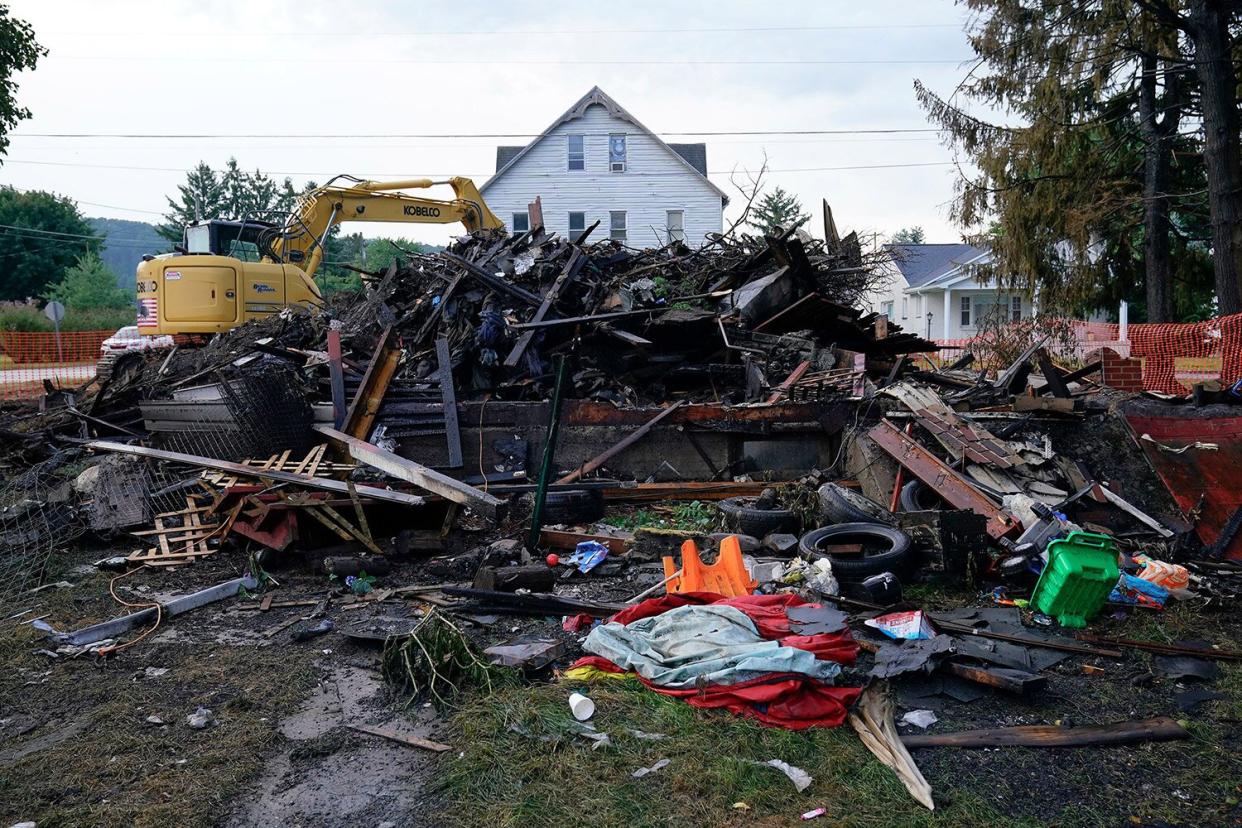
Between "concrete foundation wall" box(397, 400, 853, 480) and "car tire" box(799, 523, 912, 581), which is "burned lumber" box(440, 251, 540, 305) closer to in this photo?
"concrete foundation wall" box(397, 400, 853, 480)

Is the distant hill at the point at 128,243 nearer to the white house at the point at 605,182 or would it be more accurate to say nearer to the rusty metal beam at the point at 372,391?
the white house at the point at 605,182

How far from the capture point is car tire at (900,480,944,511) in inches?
306

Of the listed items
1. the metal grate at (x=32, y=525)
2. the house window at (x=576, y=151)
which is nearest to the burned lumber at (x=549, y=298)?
the metal grate at (x=32, y=525)

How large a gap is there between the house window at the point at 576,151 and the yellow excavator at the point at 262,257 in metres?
14.7

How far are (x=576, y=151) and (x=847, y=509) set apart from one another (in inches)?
1037

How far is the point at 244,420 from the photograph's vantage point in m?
8.74

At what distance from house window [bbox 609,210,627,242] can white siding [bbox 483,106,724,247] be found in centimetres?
18

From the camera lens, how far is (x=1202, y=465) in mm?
7766

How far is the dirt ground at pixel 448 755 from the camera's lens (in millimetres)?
3549

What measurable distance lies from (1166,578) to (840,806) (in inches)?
156

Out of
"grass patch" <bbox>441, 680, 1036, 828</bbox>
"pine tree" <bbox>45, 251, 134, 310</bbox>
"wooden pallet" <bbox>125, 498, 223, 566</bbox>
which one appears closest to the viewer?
"grass patch" <bbox>441, 680, 1036, 828</bbox>

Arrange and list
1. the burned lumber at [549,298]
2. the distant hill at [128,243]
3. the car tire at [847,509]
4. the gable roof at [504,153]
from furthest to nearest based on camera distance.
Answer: the distant hill at [128,243] < the gable roof at [504,153] < the burned lumber at [549,298] < the car tire at [847,509]

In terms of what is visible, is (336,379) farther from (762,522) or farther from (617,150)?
(617,150)

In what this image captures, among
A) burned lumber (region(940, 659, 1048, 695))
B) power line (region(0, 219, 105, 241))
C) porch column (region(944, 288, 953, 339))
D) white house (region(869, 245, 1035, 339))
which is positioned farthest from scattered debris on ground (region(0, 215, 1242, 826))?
power line (region(0, 219, 105, 241))
